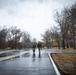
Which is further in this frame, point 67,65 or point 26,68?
point 67,65

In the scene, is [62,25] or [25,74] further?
[62,25]

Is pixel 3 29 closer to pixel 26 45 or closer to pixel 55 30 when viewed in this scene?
pixel 55 30

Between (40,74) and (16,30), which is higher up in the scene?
(16,30)

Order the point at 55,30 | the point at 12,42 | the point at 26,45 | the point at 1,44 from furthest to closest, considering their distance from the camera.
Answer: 1. the point at 26,45
2. the point at 12,42
3. the point at 1,44
4. the point at 55,30

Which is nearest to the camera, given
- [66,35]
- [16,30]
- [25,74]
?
[25,74]

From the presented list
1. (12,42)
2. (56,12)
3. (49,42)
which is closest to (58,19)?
(56,12)

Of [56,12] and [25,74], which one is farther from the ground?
[56,12]

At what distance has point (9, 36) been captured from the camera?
107 metres

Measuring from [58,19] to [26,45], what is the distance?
64285mm

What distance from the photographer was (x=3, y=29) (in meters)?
96.0

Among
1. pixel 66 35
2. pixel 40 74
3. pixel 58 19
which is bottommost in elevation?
pixel 40 74

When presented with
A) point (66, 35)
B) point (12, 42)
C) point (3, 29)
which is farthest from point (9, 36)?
point (66, 35)

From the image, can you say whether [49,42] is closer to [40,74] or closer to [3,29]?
[3,29]

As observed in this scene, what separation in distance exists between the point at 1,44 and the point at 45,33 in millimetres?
40005
